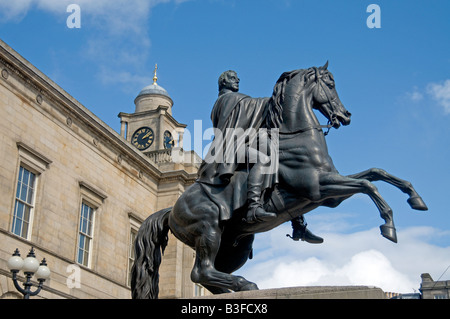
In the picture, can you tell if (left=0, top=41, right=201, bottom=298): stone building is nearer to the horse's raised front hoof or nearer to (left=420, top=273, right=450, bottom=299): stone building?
the horse's raised front hoof

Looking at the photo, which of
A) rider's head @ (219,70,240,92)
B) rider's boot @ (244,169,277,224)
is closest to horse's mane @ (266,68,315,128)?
rider's head @ (219,70,240,92)

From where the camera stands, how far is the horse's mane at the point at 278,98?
6.52m

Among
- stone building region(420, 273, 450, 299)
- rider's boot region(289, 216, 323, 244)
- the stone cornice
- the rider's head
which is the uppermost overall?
the stone cornice

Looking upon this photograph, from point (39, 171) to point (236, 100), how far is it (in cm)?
1629

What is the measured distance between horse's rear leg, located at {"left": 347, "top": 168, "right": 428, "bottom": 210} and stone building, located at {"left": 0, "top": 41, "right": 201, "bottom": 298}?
1549 centimetres

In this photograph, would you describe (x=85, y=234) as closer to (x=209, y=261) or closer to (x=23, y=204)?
(x=23, y=204)

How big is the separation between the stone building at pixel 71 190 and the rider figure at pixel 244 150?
14.4 m

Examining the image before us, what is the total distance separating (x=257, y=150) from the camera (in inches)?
245

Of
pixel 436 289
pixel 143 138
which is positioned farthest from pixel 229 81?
pixel 436 289

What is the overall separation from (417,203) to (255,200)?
1.57m

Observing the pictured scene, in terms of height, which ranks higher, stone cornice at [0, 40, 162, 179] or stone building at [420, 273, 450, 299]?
stone cornice at [0, 40, 162, 179]

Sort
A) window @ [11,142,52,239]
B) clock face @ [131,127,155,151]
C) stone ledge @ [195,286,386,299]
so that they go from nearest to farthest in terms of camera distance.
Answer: stone ledge @ [195,286,386,299] → window @ [11,142,52,239] → clock face @ [131,127,155,151]

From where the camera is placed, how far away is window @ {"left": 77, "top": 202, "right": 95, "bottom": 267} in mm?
23500

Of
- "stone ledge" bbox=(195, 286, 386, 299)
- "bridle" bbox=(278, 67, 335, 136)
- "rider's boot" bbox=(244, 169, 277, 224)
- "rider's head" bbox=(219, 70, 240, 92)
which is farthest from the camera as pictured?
"rider's head" bbox=(219, 70, 240, 92)
